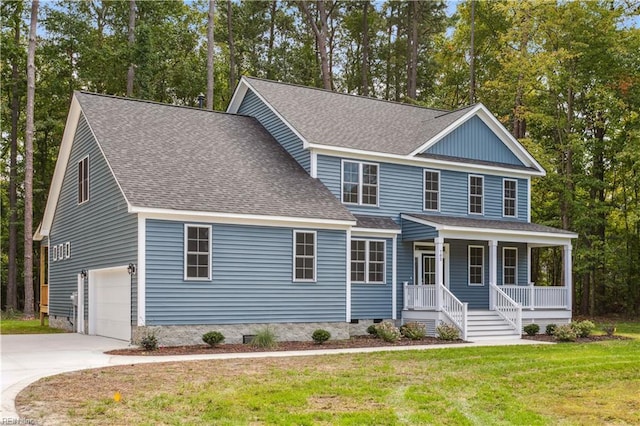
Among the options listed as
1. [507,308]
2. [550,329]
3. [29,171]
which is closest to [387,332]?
[507,308]

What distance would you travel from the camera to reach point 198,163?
21938 millimetres

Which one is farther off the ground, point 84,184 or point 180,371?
point 84,184

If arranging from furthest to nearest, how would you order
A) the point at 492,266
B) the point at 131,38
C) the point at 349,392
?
the point at 131,38
the point at 492,266
the point at 349,392

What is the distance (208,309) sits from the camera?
19703 mm

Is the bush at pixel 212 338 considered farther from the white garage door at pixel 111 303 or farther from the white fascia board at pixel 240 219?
the white fascia board at pixel 240 219

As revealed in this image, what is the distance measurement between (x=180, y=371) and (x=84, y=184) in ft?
38.9

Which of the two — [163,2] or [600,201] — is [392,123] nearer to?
[600,201]

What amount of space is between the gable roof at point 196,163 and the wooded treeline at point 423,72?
14.7 metres

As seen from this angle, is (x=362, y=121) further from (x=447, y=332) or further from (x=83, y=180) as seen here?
(x=83, y=180)

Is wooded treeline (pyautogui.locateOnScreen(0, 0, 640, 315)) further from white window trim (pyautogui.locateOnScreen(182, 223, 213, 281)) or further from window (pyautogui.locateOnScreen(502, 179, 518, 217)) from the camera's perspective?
white window trim (pyautogui.locateOnScreen(182, 223, 213, 281))

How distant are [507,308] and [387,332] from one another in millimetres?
Result: 5202

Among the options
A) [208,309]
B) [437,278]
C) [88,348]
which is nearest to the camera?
[88,348]

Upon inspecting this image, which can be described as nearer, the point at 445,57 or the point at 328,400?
the point at 328,400

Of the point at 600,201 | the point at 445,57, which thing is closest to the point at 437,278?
the point at 600,201
